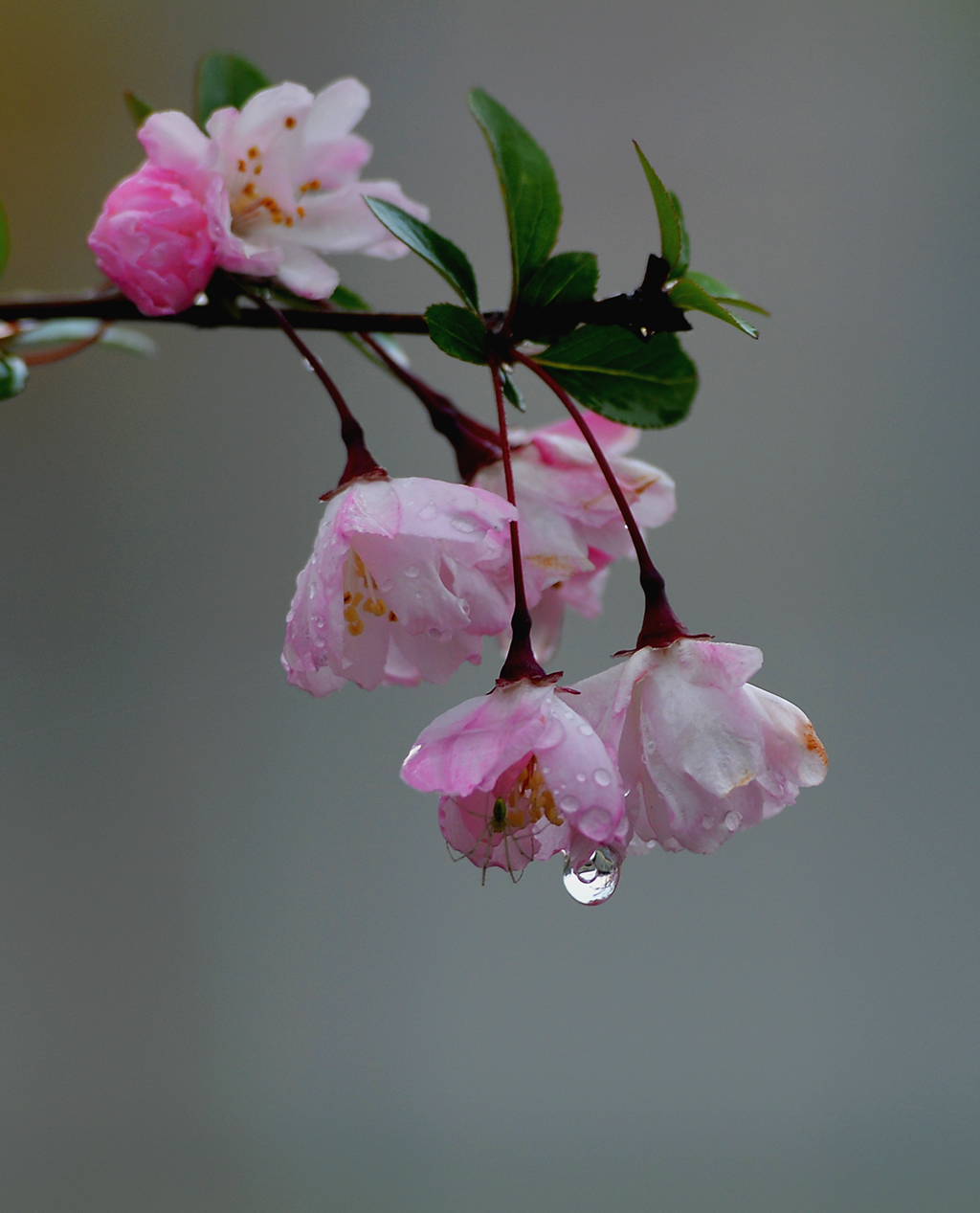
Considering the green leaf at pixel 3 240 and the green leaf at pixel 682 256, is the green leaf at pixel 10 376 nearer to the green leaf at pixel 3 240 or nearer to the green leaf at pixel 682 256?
the green leaf at pixel 3 240

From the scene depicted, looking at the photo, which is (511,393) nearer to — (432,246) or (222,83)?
(432,246)

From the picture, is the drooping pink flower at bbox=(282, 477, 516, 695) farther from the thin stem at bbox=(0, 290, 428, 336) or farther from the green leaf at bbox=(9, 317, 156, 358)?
the green leaf at bbox=(9, 317, 156, 358)

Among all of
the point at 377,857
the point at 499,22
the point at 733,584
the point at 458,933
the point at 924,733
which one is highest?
the point at 499,22

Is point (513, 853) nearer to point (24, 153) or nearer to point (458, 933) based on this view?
point (458, 933)

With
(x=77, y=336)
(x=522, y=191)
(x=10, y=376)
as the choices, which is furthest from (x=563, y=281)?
(x=77, y=336)

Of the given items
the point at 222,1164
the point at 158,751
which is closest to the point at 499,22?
the point at 158,751

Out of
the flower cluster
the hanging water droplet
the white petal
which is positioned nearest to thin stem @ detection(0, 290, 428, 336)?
the flower cluster
